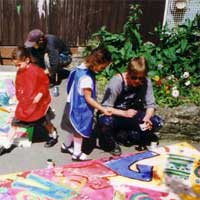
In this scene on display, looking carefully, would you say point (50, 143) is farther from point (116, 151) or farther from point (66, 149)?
point (116, 151)

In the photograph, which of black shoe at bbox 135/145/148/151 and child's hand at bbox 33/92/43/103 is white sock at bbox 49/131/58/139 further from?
black shoe at bbox 135/145/148/151

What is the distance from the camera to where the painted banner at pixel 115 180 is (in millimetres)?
4789

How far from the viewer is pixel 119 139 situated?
600cm

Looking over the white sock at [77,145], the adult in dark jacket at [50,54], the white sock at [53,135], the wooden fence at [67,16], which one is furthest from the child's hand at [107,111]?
the wooden fence at [67,16]

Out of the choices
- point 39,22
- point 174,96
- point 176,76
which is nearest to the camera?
point 174,96

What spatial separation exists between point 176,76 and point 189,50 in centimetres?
67

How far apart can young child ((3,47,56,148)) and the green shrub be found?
1889 mm

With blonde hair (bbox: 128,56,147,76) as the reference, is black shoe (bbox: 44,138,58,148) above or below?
below

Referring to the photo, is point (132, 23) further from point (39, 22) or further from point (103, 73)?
point (39, 22)

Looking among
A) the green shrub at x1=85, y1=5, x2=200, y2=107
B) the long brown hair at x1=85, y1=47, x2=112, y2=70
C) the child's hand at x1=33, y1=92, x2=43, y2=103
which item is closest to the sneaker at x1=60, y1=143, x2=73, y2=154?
the child's hand at x1=33, y1=92, x2=43, y2=103

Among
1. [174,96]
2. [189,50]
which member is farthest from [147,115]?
[189,50]

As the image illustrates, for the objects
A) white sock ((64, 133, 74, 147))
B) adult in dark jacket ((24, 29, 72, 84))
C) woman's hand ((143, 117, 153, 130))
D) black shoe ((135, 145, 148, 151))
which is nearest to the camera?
woman's hand ((143, 117, 153, 130))

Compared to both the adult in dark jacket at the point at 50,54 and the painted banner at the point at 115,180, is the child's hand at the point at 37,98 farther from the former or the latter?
the adult in dark jacket at the point at 50,54

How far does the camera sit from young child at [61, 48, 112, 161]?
195 inches
